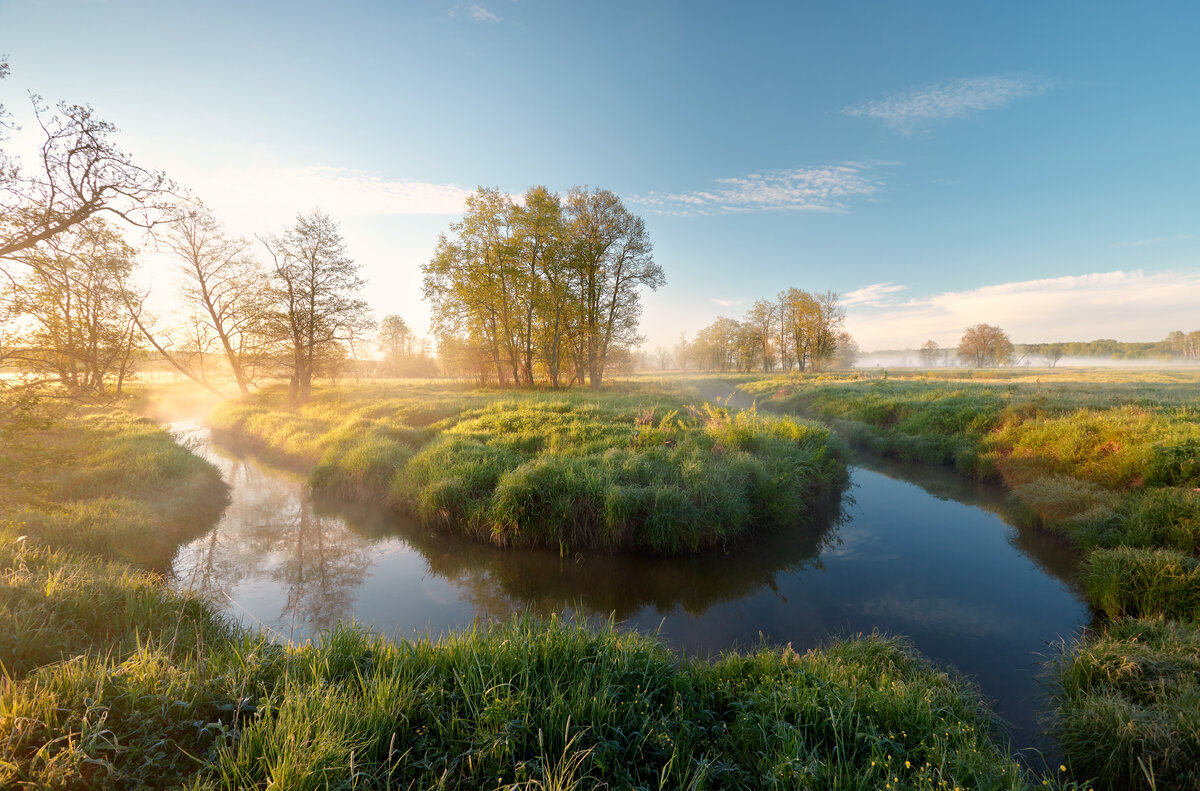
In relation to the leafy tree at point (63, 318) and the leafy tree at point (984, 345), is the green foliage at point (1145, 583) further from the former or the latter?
the leafy tree at point (984, 345)

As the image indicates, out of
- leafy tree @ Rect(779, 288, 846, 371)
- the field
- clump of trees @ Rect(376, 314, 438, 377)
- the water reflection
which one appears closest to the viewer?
the field

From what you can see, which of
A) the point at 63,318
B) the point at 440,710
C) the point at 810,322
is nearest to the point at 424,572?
the point at 440,710

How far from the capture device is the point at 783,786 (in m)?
2.58

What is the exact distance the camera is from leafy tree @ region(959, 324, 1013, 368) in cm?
6619

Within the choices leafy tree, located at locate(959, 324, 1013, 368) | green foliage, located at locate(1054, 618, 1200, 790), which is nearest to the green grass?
green foliage, located at locate(1054, 618, 1200, 790)

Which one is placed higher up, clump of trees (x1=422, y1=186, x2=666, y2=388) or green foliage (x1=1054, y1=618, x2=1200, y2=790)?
clump of trees (x1=422, y1=186, x2=666, y2=388)

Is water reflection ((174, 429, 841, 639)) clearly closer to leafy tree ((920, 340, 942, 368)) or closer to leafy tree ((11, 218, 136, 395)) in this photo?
leafy tree ((11, 218, 136, 395))

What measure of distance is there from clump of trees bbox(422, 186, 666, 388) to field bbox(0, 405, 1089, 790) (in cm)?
2071

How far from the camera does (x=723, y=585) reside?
724 centimetres

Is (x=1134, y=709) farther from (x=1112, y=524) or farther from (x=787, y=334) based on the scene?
(x=787, y=334)

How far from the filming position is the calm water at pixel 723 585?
230 inches

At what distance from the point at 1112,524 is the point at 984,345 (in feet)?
259

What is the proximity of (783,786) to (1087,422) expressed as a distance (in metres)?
14.6

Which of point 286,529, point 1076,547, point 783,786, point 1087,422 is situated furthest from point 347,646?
point 1087,422
